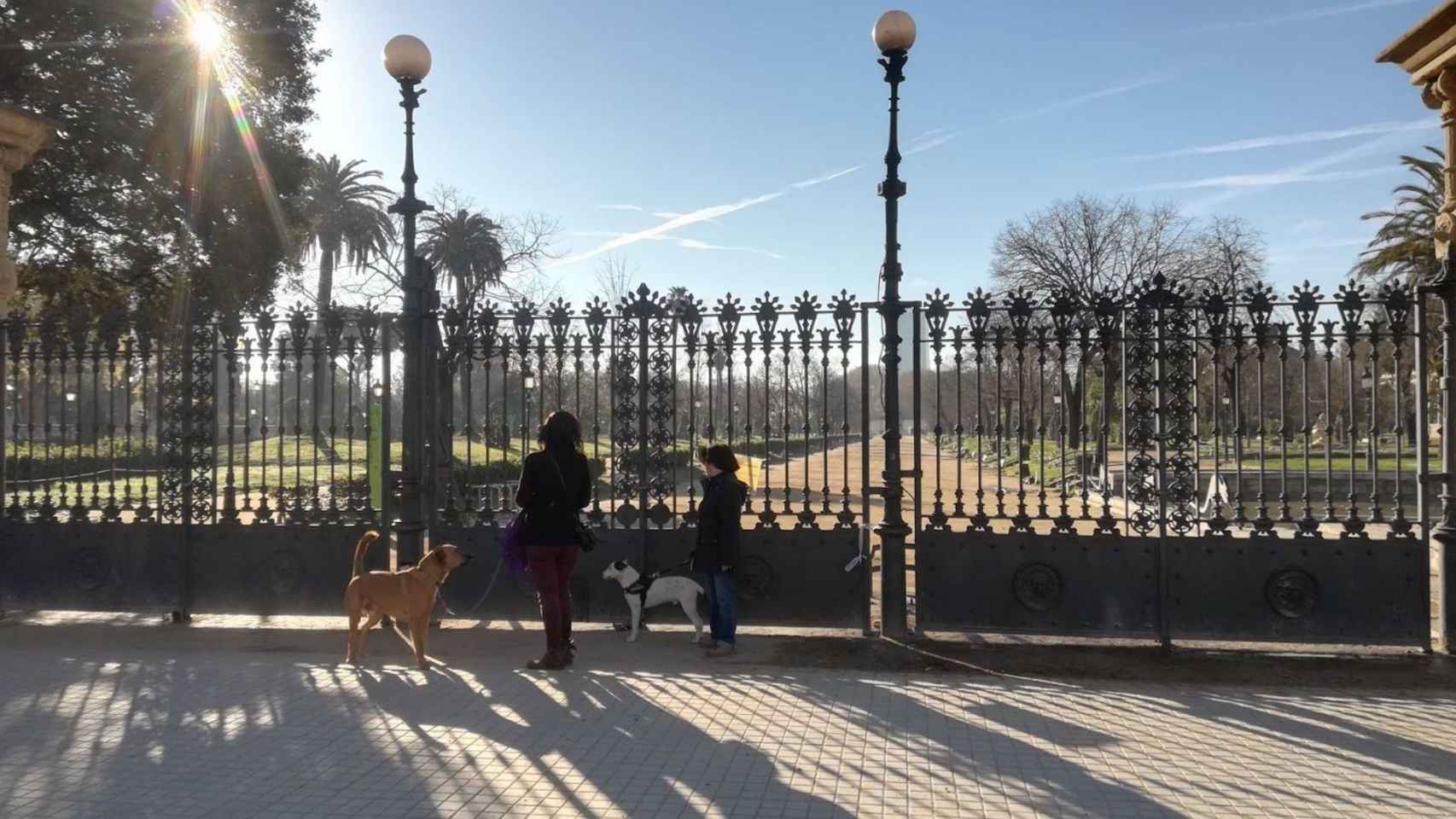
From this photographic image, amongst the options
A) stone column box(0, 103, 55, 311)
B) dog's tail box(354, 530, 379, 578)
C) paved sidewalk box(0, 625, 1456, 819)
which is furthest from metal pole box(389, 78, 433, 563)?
stone column box(0, 103, 55, 311)

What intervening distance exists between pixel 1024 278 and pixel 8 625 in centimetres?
3447

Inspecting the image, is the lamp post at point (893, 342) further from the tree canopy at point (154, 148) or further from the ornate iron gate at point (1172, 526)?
the tree canopy at point (154, 148)

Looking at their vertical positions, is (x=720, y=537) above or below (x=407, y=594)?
above

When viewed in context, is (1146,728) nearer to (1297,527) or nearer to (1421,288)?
(1297,527)

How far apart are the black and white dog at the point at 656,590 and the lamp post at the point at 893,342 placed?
150cm

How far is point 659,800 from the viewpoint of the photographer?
4801mm

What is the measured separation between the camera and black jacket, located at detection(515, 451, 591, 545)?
7.26 m

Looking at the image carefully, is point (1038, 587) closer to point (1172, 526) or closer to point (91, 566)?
point (1172, 526)

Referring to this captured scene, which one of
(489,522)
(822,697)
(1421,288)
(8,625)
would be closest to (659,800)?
(822,697)

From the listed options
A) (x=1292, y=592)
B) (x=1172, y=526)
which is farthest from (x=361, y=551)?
(x=1292, y=592)

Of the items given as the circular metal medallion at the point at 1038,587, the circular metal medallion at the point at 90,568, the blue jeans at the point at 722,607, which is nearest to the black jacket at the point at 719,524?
the blue jeans at the point at 722,607

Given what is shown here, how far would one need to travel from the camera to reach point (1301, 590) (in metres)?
7.90

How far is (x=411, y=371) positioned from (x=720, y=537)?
321 centimetres

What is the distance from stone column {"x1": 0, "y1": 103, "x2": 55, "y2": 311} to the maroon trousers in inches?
230
